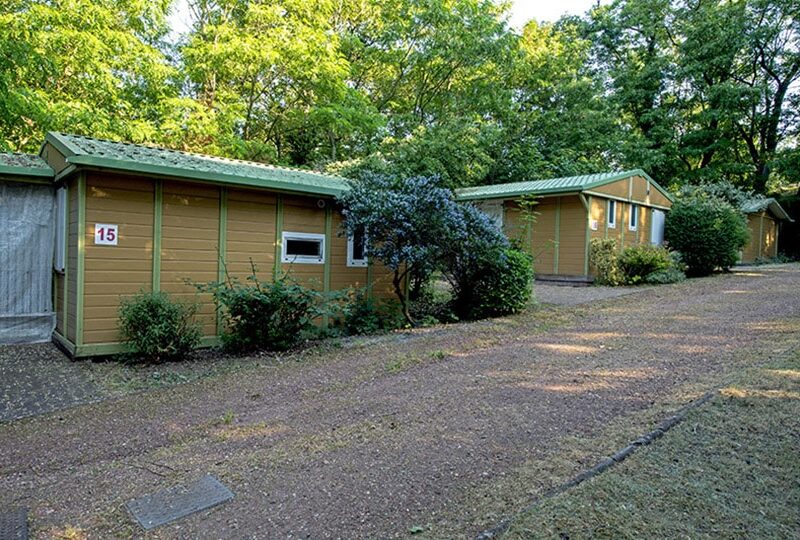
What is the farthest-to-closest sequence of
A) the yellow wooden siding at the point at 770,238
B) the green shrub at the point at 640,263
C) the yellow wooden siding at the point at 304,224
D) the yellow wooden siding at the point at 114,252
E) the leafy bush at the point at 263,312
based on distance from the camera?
the yellow wooden siding at the point at 770,238 → the green shrub at the point at 640,263 → the yellow wooden siding at the point at 304,224 → the leafy bush at the point at 263,312 → the yellow wooden siding at the point at 114,252

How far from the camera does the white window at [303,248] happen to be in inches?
296

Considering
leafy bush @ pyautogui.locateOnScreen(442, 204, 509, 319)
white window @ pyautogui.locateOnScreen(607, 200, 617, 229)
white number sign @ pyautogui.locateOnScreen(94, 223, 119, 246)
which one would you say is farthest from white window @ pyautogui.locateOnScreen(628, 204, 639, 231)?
white number sign @ pyautogui.locateOnScreen(94, 223, 119, 246)

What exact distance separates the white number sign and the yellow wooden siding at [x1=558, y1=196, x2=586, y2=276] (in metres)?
11.3

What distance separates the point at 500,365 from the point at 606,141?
2059 cm

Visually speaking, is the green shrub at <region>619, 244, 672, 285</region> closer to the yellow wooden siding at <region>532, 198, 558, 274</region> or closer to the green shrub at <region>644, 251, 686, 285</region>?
the green shrub at <region>644, 251, 686, 285</region>

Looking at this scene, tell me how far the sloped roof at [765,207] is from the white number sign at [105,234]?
868 inches

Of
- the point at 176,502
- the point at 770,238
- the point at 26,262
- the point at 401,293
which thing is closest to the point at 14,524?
the point at 176,502

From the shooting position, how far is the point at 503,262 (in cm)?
846

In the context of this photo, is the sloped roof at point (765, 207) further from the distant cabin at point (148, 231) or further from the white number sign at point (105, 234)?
the white number sign at point (105, 234)

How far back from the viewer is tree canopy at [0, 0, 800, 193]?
1204cm

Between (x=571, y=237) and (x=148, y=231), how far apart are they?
10946 millimetres

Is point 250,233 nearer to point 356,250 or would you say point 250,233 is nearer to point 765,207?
point 356,250

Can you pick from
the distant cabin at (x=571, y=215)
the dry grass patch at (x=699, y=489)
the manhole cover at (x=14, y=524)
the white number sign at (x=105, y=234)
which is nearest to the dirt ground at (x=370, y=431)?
the manhole cover at (x=14, y=524)

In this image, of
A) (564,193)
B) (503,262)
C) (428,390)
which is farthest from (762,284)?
(428,390)
